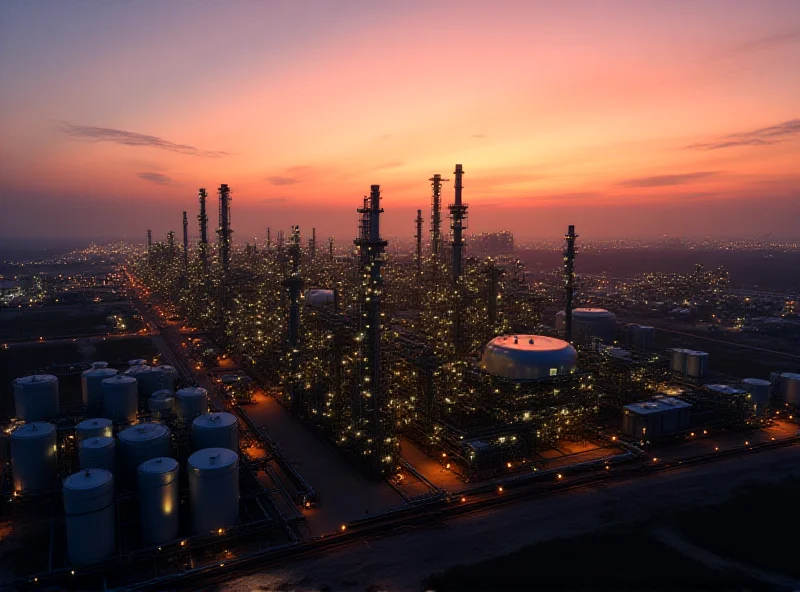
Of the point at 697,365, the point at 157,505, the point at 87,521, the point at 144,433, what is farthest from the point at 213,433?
the point at 697,365

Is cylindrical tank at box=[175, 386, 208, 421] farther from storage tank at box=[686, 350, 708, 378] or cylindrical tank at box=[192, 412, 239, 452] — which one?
storage tank at box=[686, 350, 708, 378]

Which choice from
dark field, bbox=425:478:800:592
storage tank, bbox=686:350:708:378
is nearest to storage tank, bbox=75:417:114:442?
dark field, bbox=425:478:800:592

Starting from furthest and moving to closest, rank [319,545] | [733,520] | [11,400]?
1. [11,400]
2. [733,520]
3. [319,545]

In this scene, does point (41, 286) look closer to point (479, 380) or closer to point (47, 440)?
point (47, 440)

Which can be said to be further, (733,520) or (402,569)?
(733,520)

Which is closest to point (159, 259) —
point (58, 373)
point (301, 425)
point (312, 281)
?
point (312, 281)

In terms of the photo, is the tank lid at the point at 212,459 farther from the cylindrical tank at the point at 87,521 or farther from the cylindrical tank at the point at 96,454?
the cylindrical tank at the point at 96,454
